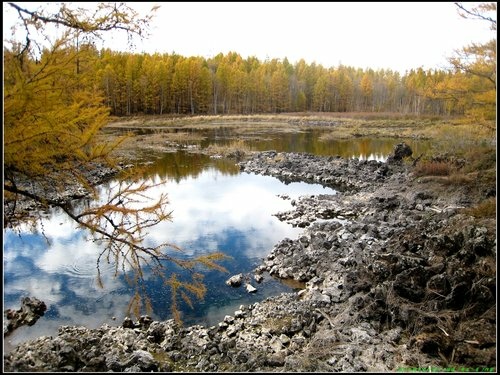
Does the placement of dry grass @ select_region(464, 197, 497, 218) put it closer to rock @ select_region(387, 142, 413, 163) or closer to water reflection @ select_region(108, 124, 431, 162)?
rock @ select_region(387, 142, 413, 163)

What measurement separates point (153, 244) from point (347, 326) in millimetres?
8406

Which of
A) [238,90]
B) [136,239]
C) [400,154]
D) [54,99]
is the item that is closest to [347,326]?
[136,239]

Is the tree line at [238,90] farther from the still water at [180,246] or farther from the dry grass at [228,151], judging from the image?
the still water at [180,246]

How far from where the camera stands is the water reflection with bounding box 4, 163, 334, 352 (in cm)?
947

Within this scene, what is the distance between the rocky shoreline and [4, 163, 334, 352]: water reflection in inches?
32.3

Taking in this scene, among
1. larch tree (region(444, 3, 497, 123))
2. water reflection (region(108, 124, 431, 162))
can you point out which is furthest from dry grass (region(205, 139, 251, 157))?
larch tree (region(444, 3, 497, 123))

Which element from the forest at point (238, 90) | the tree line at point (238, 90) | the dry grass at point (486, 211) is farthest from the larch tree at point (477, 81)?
the tree line at point (238, 90)

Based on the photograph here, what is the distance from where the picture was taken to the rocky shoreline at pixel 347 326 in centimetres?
642

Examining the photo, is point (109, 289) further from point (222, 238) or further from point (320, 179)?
point (320, 179)

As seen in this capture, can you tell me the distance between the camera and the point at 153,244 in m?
13.9

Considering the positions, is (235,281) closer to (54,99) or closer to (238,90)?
(54,99)

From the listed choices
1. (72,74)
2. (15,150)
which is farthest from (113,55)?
(15,150)

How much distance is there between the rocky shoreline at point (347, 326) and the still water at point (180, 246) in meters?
0.80

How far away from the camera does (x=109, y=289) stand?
34.7ft
